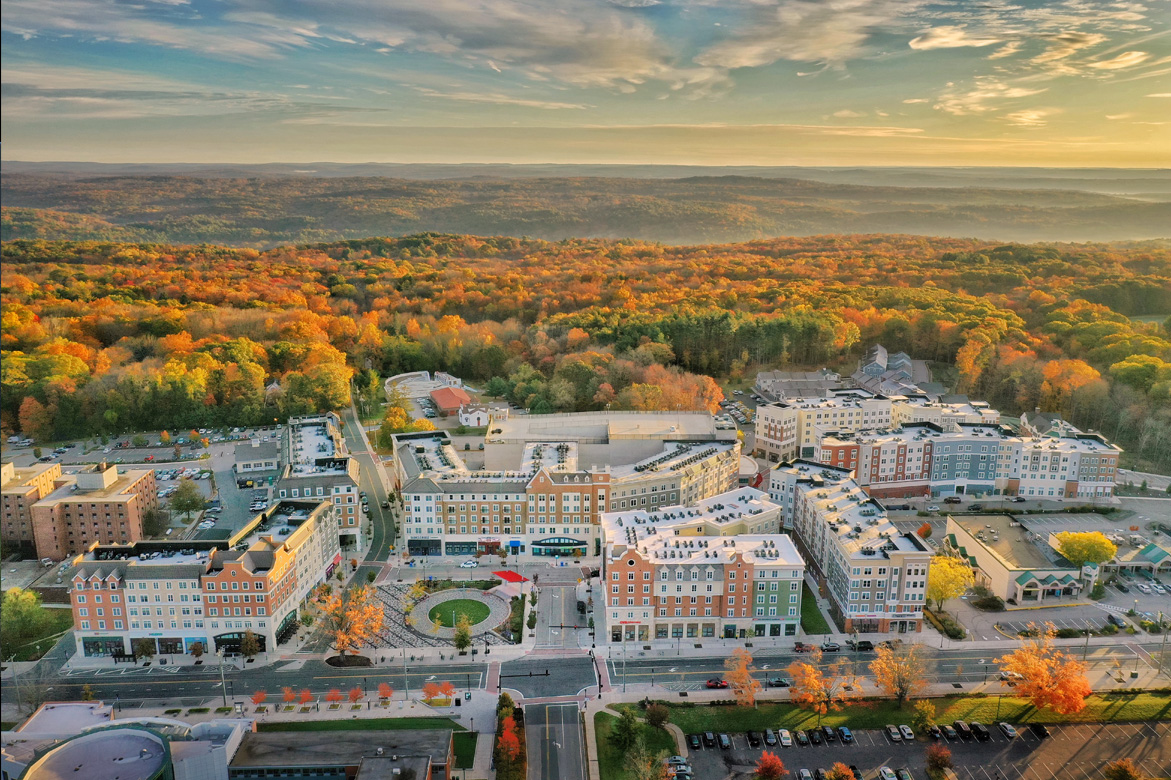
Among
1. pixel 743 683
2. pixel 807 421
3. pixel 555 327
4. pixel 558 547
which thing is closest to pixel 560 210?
pixel 555 327

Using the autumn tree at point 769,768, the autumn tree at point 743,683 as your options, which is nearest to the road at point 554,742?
the autumn tree at point 769,768

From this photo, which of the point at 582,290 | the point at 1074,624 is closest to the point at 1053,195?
the point at 582,290

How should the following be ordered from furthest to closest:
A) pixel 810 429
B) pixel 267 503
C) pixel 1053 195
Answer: pixel 1053 195, pixel 810 429, pixel 267 503

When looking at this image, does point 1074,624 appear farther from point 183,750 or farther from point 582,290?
point 582,290

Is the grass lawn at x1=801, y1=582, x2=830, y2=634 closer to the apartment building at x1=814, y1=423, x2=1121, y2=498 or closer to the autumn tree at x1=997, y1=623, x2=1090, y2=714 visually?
the autumn tree at x1=997, y1=623, x2=1090, y2=714

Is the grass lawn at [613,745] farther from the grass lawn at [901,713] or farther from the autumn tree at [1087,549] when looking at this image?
the autumn tree at [1087,549]

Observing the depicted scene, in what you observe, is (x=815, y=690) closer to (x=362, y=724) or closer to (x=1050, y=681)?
(x=1050, y=681)

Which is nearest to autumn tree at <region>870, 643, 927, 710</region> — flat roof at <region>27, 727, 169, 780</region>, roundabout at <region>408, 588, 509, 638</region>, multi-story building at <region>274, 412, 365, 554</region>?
roundabout at <region>408, 588, 509, 638</region>
